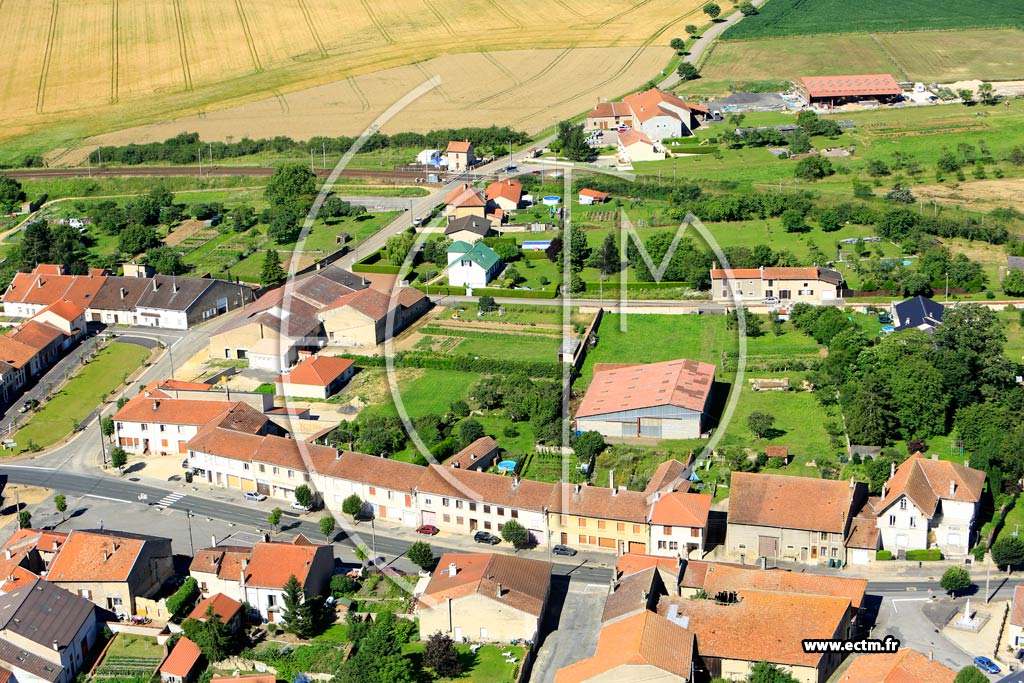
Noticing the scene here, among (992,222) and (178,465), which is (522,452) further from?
(992,222)

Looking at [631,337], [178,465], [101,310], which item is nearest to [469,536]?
[178,465]

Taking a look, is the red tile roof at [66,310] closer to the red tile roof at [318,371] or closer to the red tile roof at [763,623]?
the red tile roof at [318,371]

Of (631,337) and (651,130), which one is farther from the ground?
(651,130)

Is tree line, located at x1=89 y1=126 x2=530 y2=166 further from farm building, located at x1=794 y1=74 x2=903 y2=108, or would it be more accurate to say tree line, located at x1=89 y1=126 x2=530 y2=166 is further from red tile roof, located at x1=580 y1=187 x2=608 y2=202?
farm building, located at x1=794 y1=74 x2=903 y2=108

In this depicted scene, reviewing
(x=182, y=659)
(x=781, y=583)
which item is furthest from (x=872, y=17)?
(x=182, y=659)

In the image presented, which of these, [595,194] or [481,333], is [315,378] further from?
[595,194]

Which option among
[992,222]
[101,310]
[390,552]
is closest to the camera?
[390,552]
